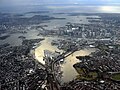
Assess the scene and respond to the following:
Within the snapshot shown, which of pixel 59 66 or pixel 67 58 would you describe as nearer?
pixel 59 66

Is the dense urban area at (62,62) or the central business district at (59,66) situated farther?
the dense urban area at (62,62)

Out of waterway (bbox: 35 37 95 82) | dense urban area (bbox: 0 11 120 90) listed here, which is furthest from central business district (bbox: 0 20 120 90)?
waterway (bbox: 35 37 95 82)

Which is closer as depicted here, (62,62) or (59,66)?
(59,66)

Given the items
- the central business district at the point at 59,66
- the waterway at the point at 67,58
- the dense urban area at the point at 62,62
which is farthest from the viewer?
the waterway at the point at 67,58

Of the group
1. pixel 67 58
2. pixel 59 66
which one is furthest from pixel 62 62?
pixel 67 58

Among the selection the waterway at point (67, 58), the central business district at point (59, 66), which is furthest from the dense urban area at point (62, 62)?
the waterway at point (67, 58)

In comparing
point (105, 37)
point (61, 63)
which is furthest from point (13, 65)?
point (105, 37)

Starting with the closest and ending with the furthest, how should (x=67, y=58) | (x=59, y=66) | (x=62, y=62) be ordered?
(x=59, y=66), (x=62, y=62), (x=67, y=58)

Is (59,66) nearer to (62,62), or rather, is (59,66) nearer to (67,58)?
(62,62)

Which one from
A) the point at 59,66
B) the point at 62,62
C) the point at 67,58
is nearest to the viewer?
the point at 59,66

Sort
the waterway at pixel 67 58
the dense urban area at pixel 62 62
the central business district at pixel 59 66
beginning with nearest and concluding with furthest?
the central business district at pixel 59 66
the dense urban area at pixel 62 62
the waterway at pixel 67 58

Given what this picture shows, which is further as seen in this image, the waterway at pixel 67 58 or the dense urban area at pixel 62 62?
the waterway at pixel 67 58

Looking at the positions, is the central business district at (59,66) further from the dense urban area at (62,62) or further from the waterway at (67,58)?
the waterway at (67,58)
